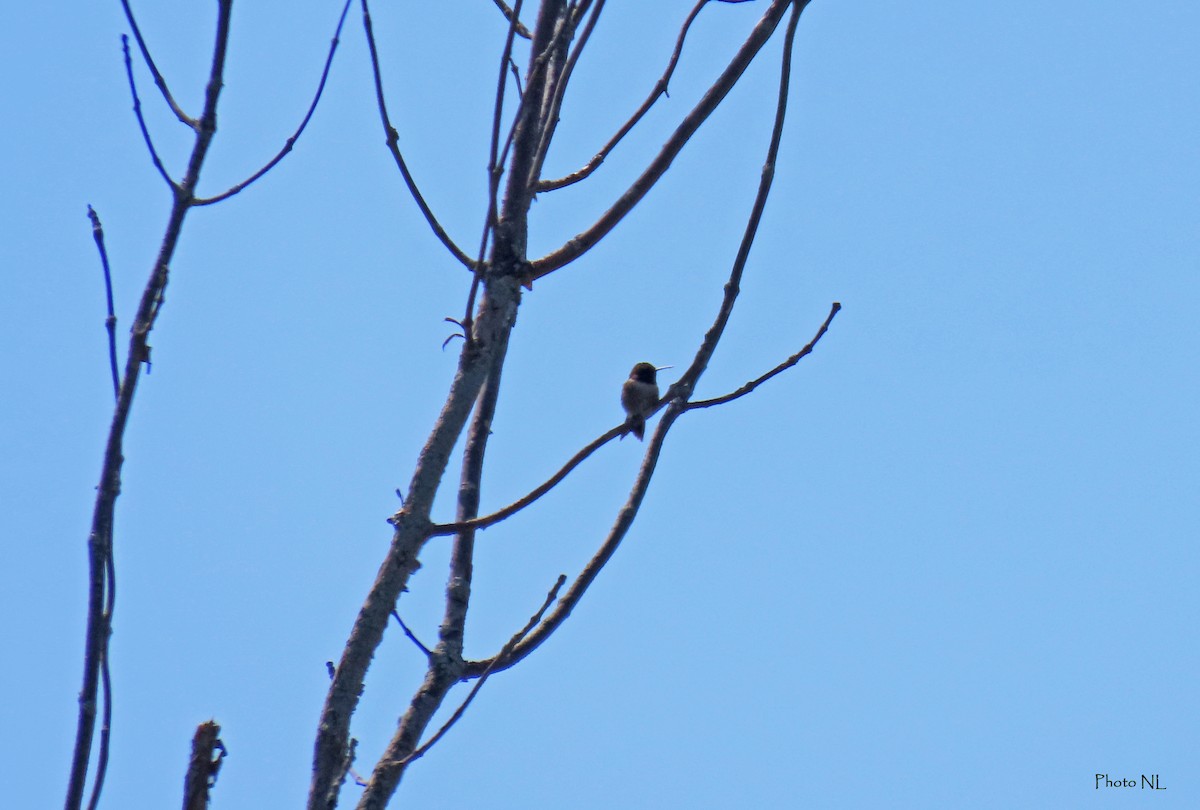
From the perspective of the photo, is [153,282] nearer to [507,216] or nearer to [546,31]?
[507,216]

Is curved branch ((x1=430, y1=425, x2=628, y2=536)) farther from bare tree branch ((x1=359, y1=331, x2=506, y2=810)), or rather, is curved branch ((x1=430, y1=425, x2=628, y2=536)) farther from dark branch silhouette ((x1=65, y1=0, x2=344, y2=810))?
dark branch silhouette ((x1=65, y1=0, x2=344, y2=810))

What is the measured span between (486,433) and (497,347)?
0.59 metres

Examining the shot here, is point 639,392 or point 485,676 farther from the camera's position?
point 639,392

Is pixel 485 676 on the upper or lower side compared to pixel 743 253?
lower

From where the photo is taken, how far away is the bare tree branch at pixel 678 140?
9.50 feet

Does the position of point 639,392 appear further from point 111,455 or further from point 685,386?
point 111,455

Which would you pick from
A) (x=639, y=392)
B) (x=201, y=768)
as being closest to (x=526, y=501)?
(x=201, y=768)

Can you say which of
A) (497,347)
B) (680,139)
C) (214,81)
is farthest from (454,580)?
(214,81)

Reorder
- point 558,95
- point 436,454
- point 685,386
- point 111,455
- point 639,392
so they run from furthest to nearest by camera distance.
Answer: point 639,392 → point 685,386 → point 558,95 → point 436,454 → point 111,455

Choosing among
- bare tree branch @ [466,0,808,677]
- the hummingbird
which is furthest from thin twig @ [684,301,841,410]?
the hummingbird

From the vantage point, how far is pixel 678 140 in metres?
2.99

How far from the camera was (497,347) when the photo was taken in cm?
267

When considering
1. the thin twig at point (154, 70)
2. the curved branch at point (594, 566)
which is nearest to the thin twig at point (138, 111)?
the thin twig at point (154, 70)

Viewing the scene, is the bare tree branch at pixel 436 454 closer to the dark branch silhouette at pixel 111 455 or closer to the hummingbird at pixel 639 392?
the dark branch silhouette at pixel 111 455
